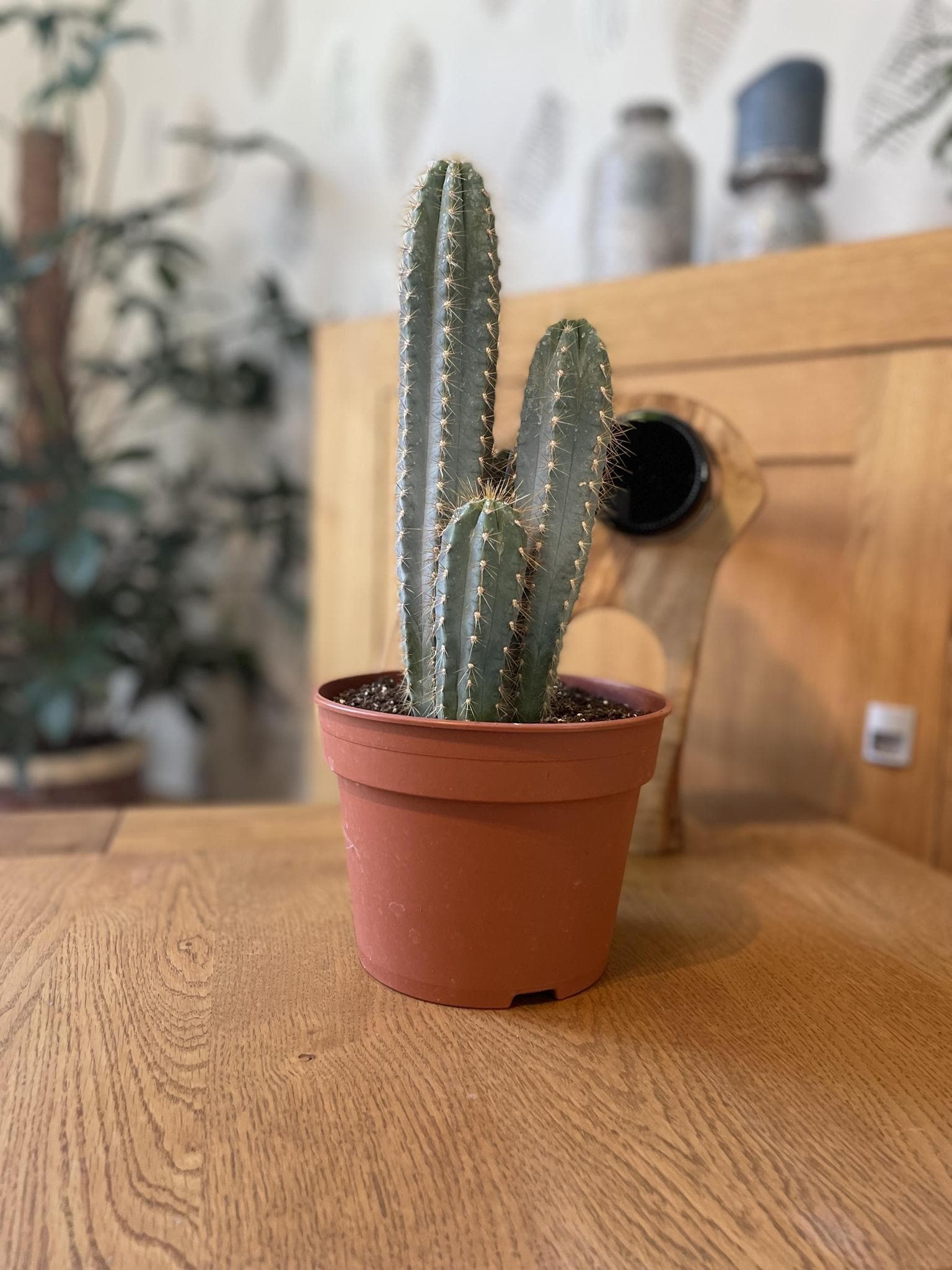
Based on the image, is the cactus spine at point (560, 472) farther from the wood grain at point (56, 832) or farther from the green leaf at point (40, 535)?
the green leaf at point (40, 535)

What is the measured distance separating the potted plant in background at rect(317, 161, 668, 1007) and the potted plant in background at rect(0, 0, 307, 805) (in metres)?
1.16

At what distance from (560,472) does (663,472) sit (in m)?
0.28

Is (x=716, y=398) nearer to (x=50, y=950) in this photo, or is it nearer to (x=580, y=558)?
(x=580, y=558)

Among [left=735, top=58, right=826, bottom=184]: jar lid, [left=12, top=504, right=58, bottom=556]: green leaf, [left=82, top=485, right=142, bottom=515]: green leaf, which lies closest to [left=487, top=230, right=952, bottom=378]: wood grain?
[left=735, top=58, right=826, bottom=184]: jar lid

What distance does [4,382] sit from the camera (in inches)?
86.1

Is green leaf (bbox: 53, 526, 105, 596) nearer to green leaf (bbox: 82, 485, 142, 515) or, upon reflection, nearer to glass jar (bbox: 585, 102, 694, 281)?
green leaf (bbox: 82, 485, 142, 515)

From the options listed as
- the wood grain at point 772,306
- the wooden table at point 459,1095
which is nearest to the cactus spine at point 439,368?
the wooden table at point 459,1095

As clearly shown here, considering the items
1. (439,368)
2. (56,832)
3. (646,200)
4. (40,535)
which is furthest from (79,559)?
(439,368)

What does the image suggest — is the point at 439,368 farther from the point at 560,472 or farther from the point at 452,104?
the point at 452,104

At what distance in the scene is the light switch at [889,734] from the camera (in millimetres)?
1026

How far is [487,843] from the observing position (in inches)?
22.2

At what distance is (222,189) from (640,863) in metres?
1.94

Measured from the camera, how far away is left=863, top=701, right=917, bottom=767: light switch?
1026 mm

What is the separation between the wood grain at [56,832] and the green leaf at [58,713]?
71 centimetres
